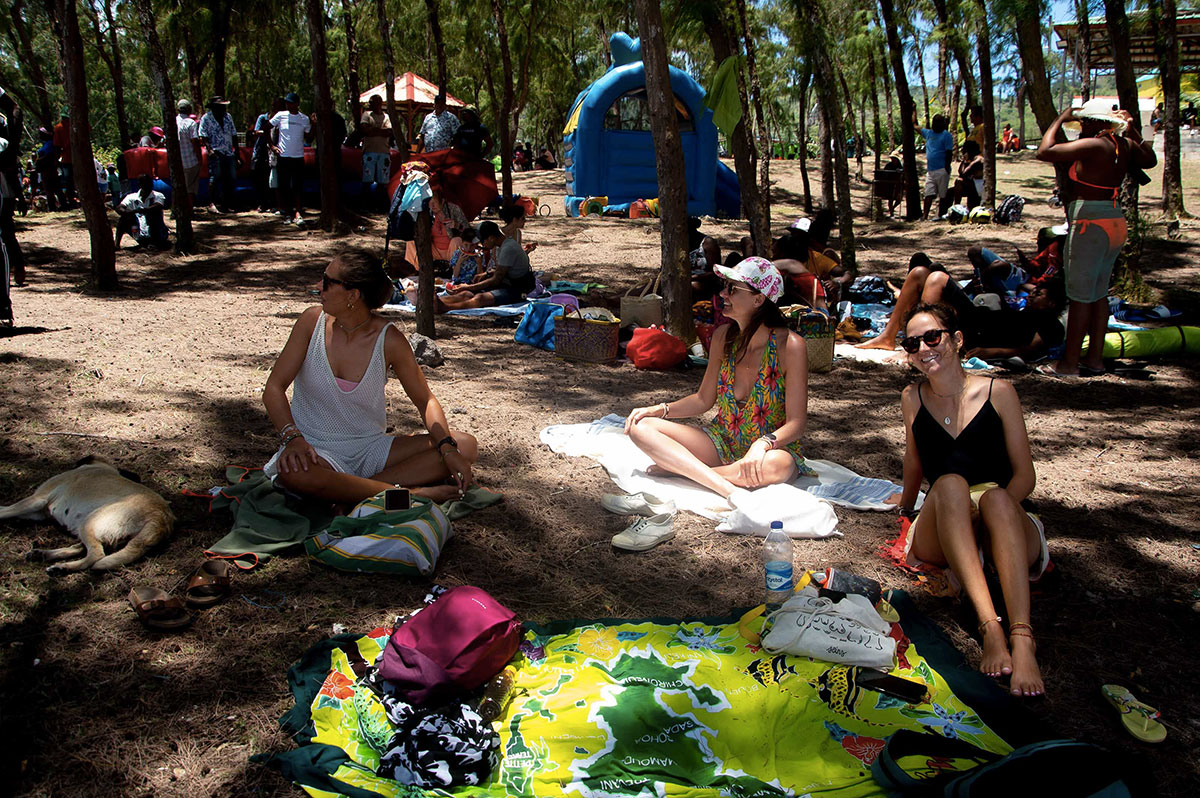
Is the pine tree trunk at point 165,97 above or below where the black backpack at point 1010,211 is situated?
above

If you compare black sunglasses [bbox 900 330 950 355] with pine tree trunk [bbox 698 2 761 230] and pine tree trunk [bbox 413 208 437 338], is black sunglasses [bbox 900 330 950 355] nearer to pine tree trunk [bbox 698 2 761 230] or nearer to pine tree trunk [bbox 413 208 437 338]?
pine tree trunk [bbox 413 208 437 338]

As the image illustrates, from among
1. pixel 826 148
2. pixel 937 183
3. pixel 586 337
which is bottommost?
pixel 586 337

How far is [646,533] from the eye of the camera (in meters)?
3.73

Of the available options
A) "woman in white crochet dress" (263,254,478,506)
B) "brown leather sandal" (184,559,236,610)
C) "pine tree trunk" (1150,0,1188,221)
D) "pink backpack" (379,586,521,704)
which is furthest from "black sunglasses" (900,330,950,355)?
"pine tree trunk" (1150,0,1188,221)

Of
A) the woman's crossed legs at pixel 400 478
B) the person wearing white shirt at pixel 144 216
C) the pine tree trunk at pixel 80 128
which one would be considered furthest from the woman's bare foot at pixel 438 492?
the person wearing white shirt at pixel 144 216

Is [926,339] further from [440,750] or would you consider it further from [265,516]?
[265,516]

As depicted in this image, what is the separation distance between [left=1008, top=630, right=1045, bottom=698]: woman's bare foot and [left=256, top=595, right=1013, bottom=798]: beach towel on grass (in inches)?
3.5

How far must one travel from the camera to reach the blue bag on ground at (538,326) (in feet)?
23.9

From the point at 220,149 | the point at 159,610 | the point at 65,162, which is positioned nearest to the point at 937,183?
the point at 220,149

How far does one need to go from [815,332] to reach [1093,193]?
2158 millimetres

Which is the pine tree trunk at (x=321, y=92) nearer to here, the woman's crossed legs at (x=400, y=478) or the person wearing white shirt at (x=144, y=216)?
the person wearing white shirt at (x=144, y=216)

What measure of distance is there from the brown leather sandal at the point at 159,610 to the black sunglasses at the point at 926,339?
2.68 meters

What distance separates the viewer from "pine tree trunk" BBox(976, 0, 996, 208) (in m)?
13.0

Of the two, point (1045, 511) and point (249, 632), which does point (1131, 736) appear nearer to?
point (1045, 511)
